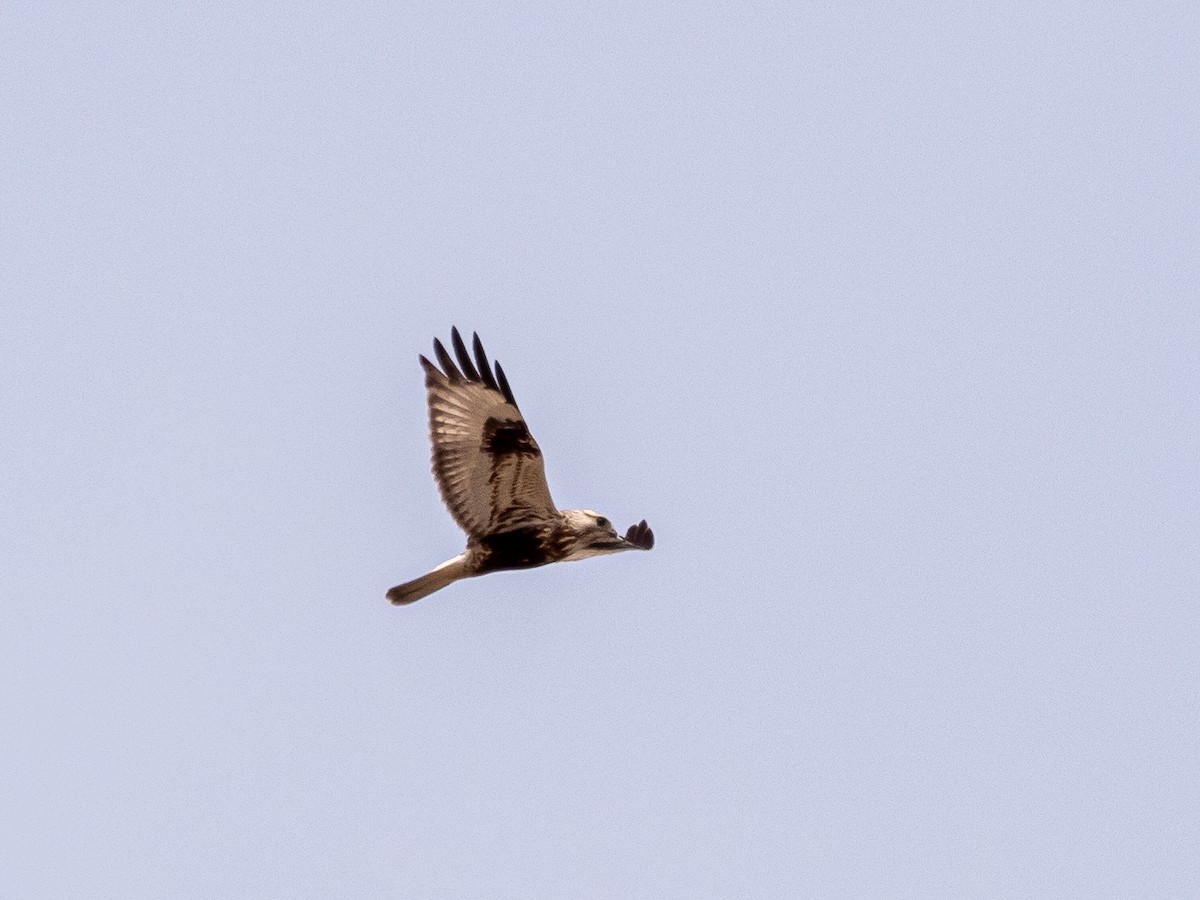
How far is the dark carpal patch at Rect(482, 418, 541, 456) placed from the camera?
77.9 ft

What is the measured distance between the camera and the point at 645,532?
24031 millimetres

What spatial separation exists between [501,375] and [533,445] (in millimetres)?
525

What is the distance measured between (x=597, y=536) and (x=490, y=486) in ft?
Answer: 2.66

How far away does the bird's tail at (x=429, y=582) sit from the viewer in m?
23.9

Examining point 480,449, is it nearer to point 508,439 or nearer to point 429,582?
point 508,439

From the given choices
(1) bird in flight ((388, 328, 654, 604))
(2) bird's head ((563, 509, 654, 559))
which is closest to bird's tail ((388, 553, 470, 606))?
(1) bird in flight ((388, 328, 654, 604))

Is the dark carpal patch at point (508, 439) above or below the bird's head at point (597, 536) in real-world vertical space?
above

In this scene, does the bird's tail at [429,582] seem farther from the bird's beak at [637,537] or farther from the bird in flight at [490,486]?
the bird's beak at [637,537]

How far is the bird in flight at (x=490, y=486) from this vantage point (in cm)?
2375

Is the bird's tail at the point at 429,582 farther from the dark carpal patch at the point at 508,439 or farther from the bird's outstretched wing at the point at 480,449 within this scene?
the dark carpal patch at the point at 508,439

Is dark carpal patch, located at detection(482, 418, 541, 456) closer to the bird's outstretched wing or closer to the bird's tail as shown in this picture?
the bird's outstretched wing

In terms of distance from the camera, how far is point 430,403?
23984 mm

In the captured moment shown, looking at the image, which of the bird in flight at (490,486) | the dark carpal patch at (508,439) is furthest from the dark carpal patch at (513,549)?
the dark carpal patch at (508,439)

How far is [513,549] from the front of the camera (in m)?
Result: 23.8
